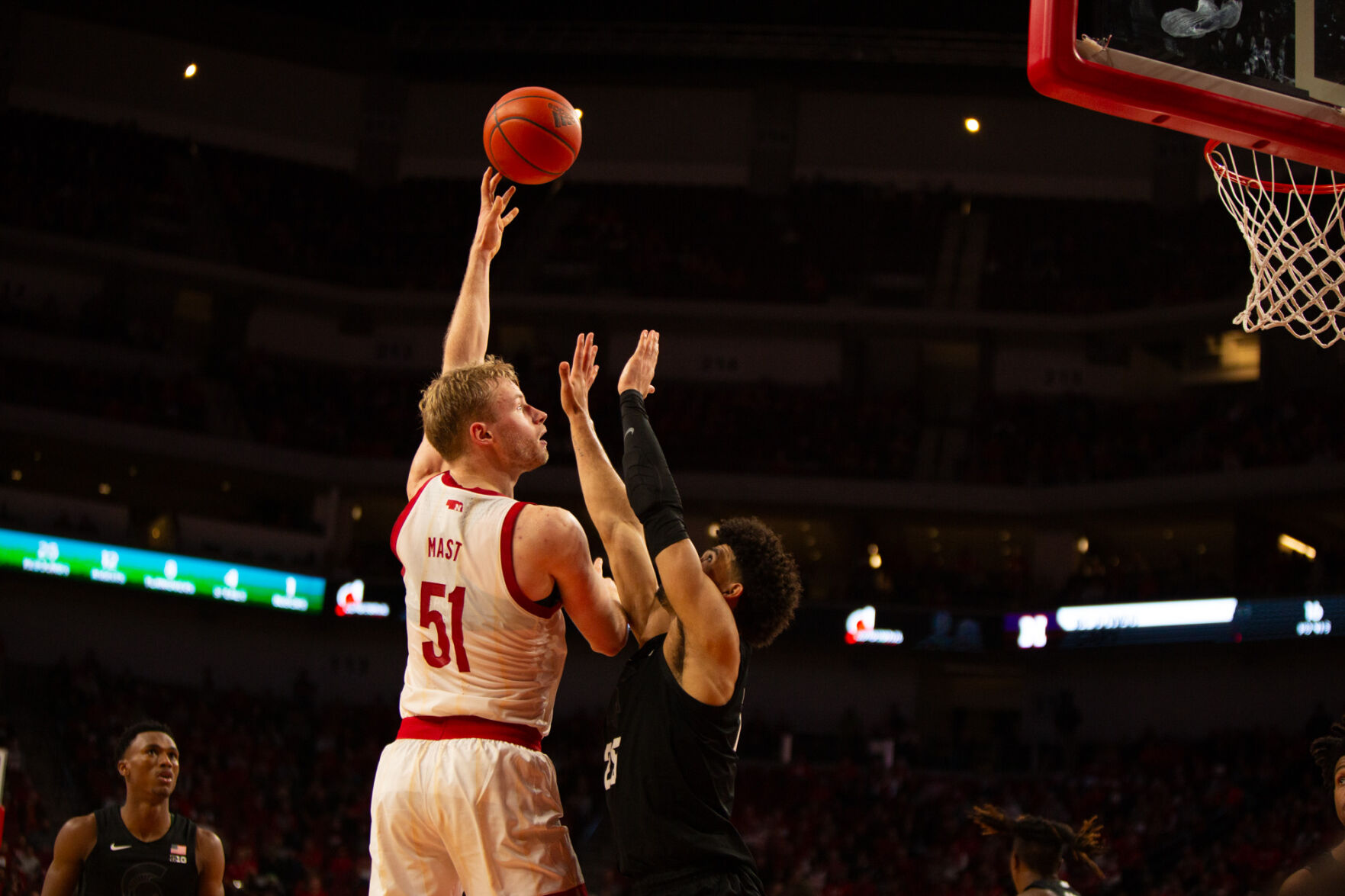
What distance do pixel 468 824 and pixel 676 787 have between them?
52cm

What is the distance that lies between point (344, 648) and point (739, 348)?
8853 millimetres

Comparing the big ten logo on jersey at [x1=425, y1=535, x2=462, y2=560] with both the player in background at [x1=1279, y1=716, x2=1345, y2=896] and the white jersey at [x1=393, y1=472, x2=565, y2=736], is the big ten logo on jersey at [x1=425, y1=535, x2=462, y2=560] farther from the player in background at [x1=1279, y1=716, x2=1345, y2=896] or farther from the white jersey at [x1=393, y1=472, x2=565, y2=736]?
the player in background at [x1=1279, y1=716, x2=1345, y2=896]

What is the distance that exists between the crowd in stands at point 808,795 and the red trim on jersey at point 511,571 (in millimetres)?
11209

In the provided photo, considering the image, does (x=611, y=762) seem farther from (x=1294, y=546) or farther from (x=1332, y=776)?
Answer: (x=1294, y=546)

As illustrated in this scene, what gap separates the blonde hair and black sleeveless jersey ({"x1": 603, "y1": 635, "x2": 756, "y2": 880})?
0.84 m

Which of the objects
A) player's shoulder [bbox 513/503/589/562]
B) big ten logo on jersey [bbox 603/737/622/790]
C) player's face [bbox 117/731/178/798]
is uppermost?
player's shoulder [bbox 513/503/589/562]

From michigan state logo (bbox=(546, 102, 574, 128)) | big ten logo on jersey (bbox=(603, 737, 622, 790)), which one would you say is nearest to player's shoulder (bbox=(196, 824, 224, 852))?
big ten logo on jersey (bbox=(603, 737, 622, 790))

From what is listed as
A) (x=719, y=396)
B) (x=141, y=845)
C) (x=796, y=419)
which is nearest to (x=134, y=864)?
(x=141, y=845)

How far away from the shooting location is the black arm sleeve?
3.14 m

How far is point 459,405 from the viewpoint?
3.49 meters

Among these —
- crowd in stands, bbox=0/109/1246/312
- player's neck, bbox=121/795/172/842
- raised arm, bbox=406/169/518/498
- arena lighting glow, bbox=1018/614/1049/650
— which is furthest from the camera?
crowd in stands, bbox=0/109/1246/312

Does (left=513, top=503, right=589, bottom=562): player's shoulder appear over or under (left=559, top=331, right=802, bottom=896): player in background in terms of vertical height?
over

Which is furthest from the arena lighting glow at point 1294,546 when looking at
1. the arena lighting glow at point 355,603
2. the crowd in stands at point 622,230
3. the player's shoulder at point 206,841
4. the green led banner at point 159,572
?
the player's shoulder at point 206,841

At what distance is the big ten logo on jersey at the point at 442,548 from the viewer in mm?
3355
